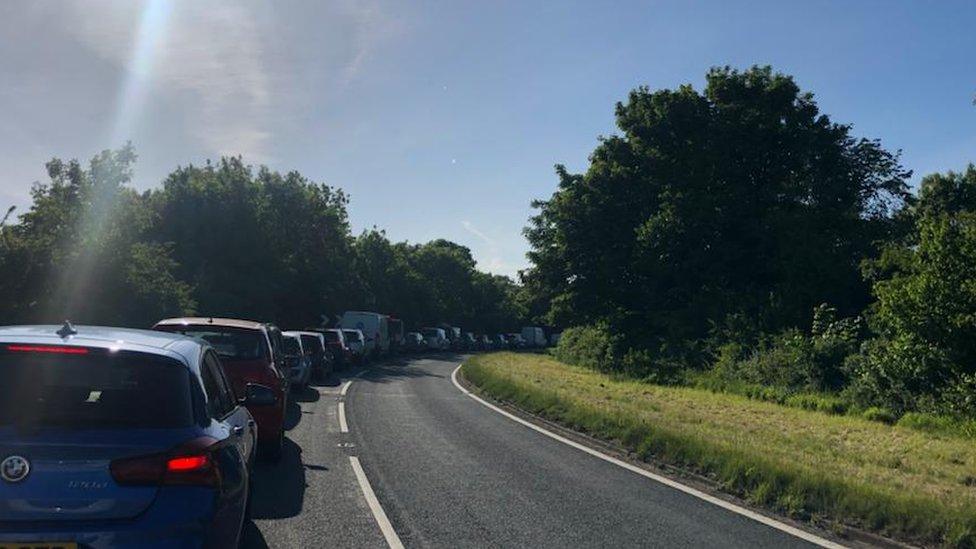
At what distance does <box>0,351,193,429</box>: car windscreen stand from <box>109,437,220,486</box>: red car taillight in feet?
0.64

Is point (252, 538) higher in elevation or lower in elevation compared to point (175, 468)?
lower

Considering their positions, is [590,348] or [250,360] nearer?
[250,360]

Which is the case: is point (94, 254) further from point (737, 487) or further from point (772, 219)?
point (772, 219)

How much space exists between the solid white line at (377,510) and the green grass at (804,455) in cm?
417

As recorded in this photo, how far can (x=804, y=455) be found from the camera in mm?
12516

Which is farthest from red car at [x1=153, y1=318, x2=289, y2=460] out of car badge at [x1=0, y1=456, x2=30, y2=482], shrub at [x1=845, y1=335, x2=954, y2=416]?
shrub at [x1=845, y1=335, x2=954, y2=416]

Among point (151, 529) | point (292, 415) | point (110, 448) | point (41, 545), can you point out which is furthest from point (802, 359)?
point (41, 545)

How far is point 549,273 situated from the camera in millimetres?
40969

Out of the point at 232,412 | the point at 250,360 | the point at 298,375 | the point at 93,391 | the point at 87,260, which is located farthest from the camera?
the point at 87,260

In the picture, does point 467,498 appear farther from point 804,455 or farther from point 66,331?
point 804,455

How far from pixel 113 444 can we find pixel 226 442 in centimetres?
84

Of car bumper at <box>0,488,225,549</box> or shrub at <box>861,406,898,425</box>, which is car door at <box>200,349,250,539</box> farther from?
shrub at <box>861,406,898,425</box>

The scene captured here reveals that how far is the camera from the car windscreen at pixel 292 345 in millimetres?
21141

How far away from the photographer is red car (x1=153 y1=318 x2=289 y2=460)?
10523 millimetres
